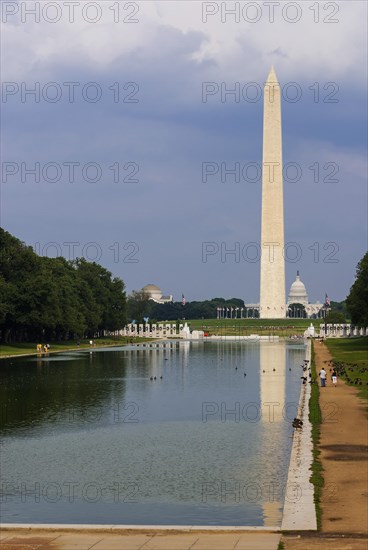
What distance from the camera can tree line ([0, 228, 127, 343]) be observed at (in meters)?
79.3

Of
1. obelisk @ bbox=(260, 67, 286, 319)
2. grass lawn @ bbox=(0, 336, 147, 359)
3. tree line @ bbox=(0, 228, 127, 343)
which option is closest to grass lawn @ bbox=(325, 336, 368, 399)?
grass lawn @ bbox=(0, 336, 147, 359)

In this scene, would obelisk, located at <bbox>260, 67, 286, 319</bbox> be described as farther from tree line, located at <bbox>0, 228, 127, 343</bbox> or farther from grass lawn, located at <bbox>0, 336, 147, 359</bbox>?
grass lawn, located at <bbox>0, 336, 147, 359</bbox>

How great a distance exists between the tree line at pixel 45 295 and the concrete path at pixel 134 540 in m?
60.7

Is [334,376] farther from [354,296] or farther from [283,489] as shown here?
[354,296]

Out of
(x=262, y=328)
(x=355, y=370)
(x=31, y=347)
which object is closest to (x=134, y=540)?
(x=355, y=370)

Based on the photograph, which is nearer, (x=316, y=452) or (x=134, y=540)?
(x=134, y=540)

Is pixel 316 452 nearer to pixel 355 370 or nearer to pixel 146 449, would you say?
pixel 146 449

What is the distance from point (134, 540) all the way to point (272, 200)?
11363cm

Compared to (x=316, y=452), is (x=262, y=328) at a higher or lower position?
higher

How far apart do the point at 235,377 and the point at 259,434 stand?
20.7 metres

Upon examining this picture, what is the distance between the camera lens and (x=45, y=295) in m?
81.2

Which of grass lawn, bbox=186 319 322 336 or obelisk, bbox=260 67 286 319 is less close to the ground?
obelisk, bbox=260 67 286 319

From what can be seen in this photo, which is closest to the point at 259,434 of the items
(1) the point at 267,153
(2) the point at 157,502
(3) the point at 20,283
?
(2) the point at 157,502

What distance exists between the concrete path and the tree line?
60713mm
